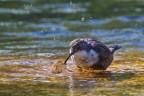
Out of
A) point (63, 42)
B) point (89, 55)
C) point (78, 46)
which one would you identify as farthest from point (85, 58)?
point (63, 42)

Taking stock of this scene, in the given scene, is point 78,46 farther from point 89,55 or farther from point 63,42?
point 63,42

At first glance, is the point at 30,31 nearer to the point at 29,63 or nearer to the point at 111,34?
the point at 111,34

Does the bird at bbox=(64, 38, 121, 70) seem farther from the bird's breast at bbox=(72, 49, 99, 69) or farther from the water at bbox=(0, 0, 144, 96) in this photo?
the water at bbox=(0, 0, 144, 96)

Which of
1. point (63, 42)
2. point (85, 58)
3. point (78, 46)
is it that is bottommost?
point (63, 42)

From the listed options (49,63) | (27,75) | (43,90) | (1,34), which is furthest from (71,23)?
(43,90)

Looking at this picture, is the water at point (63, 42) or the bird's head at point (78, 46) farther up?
the bird's head at point (78, 46)

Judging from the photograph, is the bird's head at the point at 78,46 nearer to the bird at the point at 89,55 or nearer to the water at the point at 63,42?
the bird at the point at 89,55

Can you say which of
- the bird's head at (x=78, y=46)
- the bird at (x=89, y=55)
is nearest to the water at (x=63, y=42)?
the bird at (x=89, y=55)

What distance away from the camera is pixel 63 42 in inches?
529

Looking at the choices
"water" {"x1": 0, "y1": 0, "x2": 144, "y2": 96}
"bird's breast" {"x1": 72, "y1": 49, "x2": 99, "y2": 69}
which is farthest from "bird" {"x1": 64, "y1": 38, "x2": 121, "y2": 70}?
"water" {"x1": 0, "y1": 0, "x2": 144, "y2": 96}

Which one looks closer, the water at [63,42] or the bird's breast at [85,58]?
the water at [63,42]

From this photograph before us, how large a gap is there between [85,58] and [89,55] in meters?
0.08

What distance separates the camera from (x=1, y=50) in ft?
38.4

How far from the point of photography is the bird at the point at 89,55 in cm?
888
